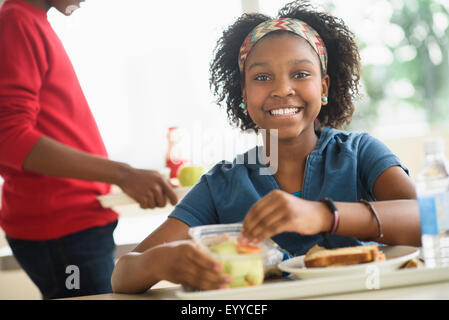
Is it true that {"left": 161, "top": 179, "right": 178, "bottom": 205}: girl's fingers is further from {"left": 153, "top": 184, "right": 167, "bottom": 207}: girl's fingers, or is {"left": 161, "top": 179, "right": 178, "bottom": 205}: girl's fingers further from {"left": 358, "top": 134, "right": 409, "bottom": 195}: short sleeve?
{"left": 358, "top": 134, "right": 409, "bottom": 195}: short sleeve

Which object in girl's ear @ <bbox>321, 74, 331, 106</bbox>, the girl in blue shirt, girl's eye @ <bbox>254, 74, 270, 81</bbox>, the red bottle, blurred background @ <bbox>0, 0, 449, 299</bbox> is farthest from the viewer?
blurred background @ <bbox>0, 0, 449, 299</bbox>

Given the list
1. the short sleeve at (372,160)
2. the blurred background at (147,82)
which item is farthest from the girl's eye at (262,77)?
the blurred background at (147,82)

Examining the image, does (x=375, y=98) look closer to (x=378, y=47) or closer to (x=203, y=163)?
(x=378, y=47)

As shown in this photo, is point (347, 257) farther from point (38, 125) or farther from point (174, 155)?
point (174, 155)

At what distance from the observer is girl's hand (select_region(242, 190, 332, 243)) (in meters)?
0.71

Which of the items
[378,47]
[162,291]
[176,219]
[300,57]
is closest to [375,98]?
[378,47]

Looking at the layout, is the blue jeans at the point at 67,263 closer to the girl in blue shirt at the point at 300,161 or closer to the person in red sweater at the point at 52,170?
the person in red sweater at the point at 52,170

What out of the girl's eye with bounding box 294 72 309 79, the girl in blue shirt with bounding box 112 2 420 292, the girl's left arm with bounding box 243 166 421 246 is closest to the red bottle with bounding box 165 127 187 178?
the girl in blue shirt with bounding box 112 2 420 292

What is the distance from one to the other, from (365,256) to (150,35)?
6.98ft

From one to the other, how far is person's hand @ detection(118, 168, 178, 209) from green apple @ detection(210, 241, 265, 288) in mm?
555

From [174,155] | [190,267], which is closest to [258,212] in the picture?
[190,267]

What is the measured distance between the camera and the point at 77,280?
131cm

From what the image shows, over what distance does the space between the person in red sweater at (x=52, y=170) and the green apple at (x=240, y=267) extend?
0.56m

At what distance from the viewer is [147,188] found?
4.06 feet
